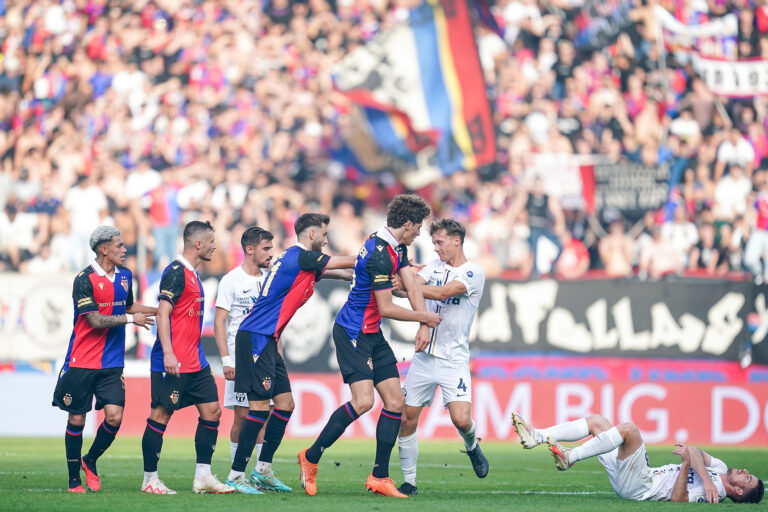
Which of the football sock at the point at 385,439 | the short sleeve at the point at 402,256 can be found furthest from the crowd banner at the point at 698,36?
the football sock at the point at 385,439

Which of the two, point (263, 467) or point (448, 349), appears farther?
point (448, 349)

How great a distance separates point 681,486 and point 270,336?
3627 mm

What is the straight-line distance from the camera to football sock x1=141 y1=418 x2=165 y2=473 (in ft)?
29.6

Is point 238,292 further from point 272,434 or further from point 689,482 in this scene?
point 689,482

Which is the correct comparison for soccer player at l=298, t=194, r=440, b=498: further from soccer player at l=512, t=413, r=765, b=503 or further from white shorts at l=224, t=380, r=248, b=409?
white shorts at l=224, t=380, r=248, b=409

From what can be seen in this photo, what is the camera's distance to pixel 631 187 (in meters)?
18.2

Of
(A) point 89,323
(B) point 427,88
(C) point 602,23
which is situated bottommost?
(A) point 89,323

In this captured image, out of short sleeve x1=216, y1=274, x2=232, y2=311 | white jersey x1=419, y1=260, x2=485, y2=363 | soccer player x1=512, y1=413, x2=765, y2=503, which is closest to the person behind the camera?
soccer player x1=512, y1=413, x2=765, y2=503

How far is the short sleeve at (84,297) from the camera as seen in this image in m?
9.21

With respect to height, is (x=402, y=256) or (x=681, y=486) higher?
(x=402, y=256)

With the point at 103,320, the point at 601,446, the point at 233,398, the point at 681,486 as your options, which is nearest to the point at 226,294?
the point at 233,398

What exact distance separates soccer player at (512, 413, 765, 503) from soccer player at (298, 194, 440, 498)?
42.3 inches

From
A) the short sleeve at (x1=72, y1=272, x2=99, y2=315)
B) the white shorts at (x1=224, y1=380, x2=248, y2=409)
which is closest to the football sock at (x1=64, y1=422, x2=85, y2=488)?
the short sleeve at (x1=72, y1=272, x2=99, y2=315)

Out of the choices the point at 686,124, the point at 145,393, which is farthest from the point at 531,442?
the point at 686,124
